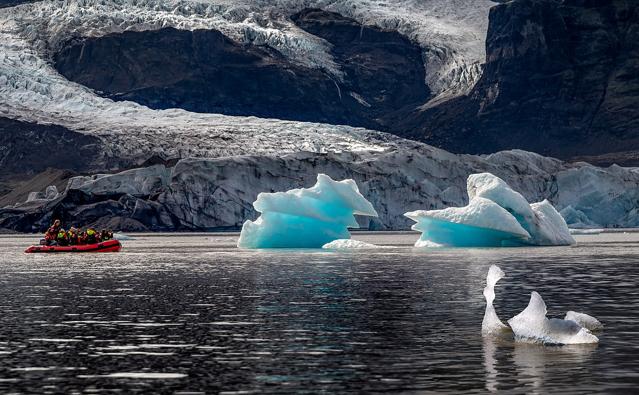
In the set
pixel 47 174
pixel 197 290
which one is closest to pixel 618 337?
pixel 197 290

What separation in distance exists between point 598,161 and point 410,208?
88586mm

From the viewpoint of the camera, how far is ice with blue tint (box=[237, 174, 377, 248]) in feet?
177

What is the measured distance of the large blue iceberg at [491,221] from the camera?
50281 mm

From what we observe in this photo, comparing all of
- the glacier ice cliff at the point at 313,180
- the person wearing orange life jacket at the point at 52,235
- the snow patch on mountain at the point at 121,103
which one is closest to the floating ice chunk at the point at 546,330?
the person wearing orange life jacket at the point at 52,235

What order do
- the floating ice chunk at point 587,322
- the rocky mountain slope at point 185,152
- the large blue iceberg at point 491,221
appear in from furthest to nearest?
the rocky mountain slope at point 185,152, the large blue iceberg at point 491,221, the floating ice chunk at point 587,322

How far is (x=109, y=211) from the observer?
313 ft

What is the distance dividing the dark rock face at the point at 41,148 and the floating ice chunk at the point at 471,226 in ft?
278

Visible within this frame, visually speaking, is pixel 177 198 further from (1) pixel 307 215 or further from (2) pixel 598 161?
(2) pixel 598 161

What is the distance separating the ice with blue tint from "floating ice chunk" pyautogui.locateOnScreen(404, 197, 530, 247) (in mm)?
2844

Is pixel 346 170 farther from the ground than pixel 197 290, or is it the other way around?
pixel 346 170

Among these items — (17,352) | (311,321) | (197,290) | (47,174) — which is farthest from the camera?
(47,174)

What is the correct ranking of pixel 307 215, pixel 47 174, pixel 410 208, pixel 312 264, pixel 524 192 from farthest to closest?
pixel 47 174
pixel 524 192
pixel 410 208
pixel 307 215
pixel 312 264

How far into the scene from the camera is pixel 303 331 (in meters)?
20.0

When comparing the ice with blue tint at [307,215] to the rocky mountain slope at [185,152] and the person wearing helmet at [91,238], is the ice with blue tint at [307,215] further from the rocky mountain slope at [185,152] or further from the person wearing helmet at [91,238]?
the rocky mountain slope at [185,152]
